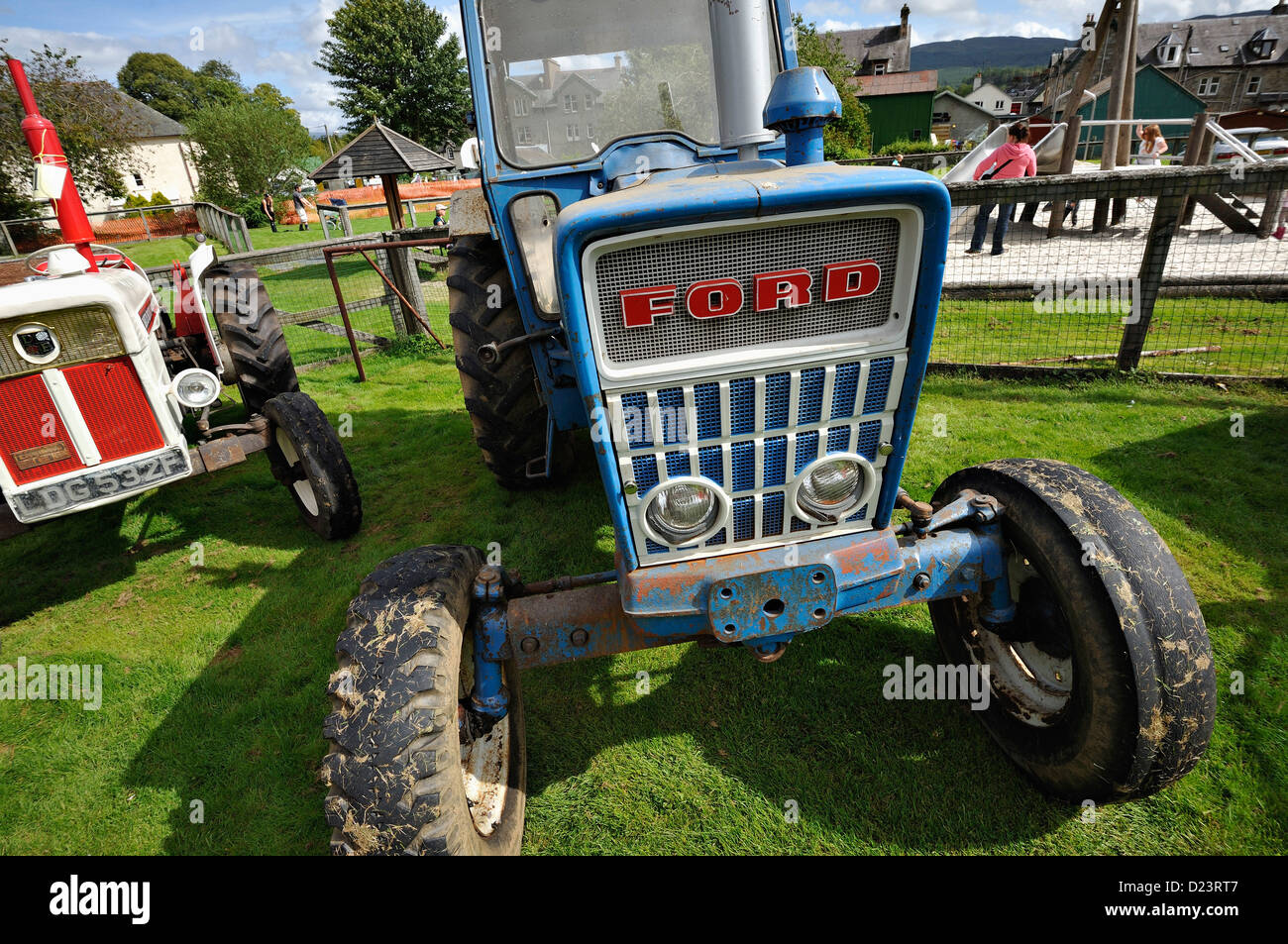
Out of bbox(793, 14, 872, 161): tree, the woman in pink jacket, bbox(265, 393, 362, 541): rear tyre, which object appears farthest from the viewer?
bbox(793, 14, 872, 161): tree

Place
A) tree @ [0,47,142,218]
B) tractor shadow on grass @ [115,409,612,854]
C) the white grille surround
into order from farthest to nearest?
tree @ [0,47,142,218] → tractor shadow on grass @ [115,409,612,854] → the white grille surround

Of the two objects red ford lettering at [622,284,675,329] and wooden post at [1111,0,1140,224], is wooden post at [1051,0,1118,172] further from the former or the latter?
red ford lettering at [622,284,675,329]

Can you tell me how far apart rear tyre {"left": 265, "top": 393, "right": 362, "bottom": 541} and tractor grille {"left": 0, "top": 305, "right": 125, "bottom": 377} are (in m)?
0.85

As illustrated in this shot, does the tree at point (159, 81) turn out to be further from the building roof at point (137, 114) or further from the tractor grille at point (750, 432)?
the tractor grille at point (750, 432)

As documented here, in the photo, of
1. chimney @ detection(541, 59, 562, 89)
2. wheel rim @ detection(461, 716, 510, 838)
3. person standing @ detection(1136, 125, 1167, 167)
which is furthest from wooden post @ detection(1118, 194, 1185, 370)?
person standing @ detection(1136, 125, 1167, 167)

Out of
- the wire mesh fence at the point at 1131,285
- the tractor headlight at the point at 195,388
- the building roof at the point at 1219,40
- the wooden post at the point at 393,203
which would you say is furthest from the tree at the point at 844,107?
the building roof at the point at 1219,40

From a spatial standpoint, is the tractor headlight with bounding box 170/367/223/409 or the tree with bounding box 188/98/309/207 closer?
the tractor headlight with bounding box 170/367/223/409

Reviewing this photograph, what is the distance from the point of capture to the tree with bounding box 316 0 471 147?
115 ft

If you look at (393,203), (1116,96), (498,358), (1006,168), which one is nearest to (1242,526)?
(498,358)

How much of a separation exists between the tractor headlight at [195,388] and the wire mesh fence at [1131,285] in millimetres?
5621

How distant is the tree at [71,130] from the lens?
20.9 m

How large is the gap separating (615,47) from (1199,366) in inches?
204
